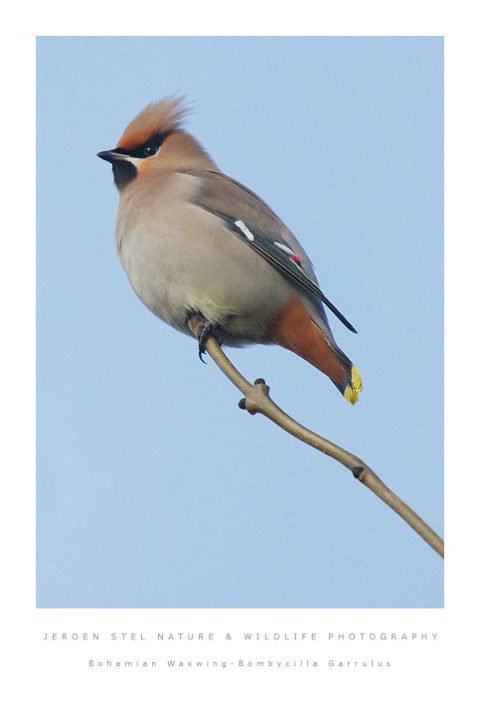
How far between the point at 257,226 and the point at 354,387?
0.95 metres

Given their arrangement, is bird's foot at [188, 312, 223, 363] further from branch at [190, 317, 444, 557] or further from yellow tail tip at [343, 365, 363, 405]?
branch at [190, 317, 444, 557]

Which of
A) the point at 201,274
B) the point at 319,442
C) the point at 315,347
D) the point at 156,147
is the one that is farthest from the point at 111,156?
the point at 319,442

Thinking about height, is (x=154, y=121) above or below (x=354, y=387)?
above

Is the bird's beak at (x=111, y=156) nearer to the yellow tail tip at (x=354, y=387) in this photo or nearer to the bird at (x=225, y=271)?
the bird at (x=225, y=271)

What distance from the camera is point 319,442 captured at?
2.80m

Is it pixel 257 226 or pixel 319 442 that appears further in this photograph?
pixel 257 226

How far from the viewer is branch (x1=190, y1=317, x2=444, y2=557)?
251cm

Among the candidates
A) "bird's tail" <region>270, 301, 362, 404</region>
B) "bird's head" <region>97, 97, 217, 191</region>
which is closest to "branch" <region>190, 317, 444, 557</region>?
"bird's tail" <region>270, 301, 362, 404</region>

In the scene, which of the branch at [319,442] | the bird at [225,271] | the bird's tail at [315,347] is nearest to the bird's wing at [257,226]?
the bird at [225,271]

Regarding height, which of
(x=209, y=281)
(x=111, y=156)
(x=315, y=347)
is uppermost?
(x=111, y=156)

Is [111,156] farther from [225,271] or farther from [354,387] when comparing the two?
[354,387]
